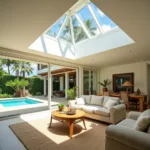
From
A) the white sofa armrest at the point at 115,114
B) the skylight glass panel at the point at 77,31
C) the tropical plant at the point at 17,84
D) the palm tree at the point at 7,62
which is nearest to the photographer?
the white sofa armrest at the point at 115,114

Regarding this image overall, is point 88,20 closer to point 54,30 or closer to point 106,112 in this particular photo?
point 54,30

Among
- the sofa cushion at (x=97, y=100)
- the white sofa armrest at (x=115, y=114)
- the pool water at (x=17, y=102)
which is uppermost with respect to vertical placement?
the sofa cushion at (x=97, y=100)

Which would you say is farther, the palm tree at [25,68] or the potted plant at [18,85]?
the palm tree at [25,68]

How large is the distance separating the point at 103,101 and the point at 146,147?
3.06 m

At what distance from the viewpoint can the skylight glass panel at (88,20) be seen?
4389 mm

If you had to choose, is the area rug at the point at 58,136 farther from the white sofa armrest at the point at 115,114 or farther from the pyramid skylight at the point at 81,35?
the pyramid skylight at the point at 81,35

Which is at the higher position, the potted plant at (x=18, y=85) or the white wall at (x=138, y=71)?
the white wall at (x=138, y=71)

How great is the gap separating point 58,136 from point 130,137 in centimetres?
185

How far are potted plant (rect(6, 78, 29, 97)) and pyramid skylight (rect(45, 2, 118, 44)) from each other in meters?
6.82

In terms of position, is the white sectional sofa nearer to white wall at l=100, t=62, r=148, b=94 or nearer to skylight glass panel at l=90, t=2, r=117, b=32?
skylight glass panel at l=90, t=2, r=117, b=32

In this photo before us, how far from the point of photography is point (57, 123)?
3.90 metres

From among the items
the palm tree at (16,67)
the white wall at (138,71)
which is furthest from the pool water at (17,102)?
the white wall at (138,71)

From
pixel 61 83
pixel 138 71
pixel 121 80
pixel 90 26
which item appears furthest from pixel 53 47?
pixel 61 83

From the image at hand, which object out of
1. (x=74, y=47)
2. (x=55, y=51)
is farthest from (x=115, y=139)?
(x=74, y=47)
